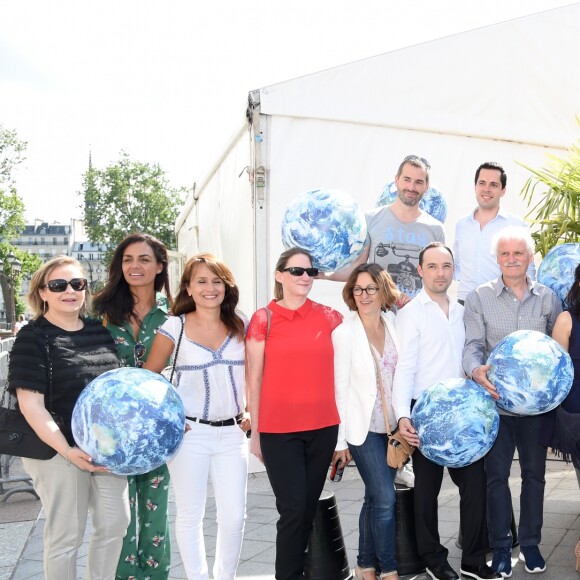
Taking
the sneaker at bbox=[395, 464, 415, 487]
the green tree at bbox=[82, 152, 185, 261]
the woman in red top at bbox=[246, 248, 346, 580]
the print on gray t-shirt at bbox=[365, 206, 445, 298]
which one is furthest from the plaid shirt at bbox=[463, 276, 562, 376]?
the green tree at bbox=[82, 152, 185, 261]

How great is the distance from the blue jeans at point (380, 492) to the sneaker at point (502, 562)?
0.52 m

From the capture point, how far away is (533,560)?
389 centimetres

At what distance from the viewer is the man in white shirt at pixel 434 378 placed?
3.71 m

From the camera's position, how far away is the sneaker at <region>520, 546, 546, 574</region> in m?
3.88

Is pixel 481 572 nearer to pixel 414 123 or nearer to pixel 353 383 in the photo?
pixel 353 383

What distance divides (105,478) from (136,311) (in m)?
0.88

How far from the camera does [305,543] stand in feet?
11.7

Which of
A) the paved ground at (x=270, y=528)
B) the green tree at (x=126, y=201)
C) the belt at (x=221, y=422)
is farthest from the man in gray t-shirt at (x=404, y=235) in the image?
the green tree at (x=126, y=201)

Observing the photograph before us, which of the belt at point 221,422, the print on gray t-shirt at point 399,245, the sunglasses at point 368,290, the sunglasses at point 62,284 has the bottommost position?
the belt at point 221,422

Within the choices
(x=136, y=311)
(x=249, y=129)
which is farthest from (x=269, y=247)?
(x=136, y=311)

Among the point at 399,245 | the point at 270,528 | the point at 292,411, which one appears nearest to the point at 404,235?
the point at 399,245

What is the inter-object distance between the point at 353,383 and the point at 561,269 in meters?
1.37

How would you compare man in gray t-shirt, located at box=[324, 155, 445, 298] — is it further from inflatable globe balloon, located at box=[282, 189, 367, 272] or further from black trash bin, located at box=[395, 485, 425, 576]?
black trash bin, located at box=[395, 485, 425, 576]

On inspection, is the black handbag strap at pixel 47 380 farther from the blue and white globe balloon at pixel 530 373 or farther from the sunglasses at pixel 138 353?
the blue and white globe balloon at pixel 530 373
